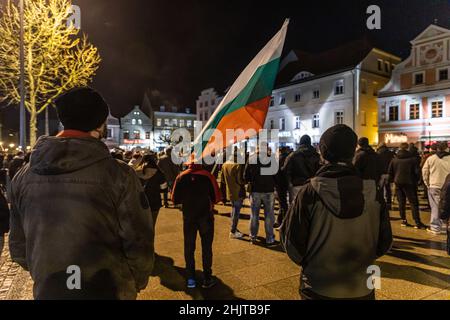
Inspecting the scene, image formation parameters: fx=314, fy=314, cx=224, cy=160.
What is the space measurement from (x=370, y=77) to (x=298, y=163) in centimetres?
3176

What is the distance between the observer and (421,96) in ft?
93.3

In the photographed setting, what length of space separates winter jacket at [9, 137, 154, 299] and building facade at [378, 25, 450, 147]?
29.7 meters

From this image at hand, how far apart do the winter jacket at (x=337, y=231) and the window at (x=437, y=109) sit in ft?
100

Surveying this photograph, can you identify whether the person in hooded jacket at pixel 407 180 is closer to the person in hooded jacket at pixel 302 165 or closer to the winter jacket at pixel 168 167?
the person in hooded jacket at pixel 302 165

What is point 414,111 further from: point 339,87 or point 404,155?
point 404,155

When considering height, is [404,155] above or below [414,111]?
below

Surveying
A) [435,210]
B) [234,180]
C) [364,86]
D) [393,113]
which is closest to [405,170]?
[435,210]

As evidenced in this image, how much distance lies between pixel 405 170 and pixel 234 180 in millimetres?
4204

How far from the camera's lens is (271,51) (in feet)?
15.2

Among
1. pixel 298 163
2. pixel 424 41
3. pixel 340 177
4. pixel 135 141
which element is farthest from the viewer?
pixel 135 141

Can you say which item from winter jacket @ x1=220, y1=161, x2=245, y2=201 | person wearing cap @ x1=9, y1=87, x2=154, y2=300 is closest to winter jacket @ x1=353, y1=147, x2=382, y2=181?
winter jacket @ x1=220, y1=161, x2=245, y2=201
